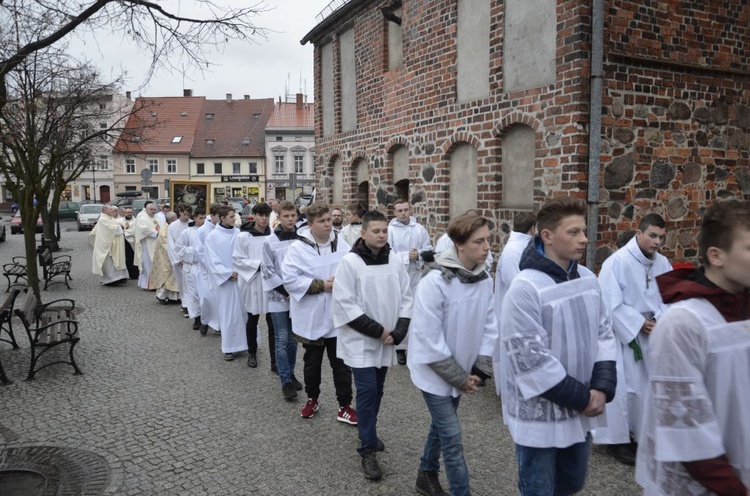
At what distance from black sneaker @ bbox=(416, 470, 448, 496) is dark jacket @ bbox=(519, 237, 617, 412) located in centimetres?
154

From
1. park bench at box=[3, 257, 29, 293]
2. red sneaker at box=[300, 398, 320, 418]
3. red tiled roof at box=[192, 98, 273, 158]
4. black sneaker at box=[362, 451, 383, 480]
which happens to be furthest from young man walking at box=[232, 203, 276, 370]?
red tiled roof at box=[192, 98, 273, 158]

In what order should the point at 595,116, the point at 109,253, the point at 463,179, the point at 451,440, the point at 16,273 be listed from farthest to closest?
the point at 109,253
the point at 16,273
the point at 463,179
the point at 595,116
the point at 451,440

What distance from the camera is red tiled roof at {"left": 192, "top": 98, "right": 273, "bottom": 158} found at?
62.9 metres

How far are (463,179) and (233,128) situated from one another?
58404mm

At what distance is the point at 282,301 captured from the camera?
6316mm

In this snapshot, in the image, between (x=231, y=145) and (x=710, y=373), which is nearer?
(x=710, y=373)

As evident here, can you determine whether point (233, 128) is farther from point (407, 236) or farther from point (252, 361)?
point (252, 361)

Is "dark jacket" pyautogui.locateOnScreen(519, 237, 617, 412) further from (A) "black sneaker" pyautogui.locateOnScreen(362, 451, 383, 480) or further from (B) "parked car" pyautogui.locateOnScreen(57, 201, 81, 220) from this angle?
(B) "parked car" pyautogui.locateOnScreen(57, 201, 81, 220)

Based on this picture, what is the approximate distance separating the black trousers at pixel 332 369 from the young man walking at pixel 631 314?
86.0 inches

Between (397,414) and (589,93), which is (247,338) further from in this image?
(589,93)

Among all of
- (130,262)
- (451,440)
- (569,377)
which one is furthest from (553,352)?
(130,262)

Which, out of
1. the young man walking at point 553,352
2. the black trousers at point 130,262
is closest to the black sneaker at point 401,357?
the young man walking at point 553,352

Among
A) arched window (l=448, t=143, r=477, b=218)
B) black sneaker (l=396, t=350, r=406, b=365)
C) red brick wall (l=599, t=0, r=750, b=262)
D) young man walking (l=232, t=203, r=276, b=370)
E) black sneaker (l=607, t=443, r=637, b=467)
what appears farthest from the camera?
arched window (l=448, t=143, r=477, b=218)

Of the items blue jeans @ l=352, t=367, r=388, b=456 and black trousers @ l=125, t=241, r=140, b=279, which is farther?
black trousers @ l=125, t=241, r=140, b=279
